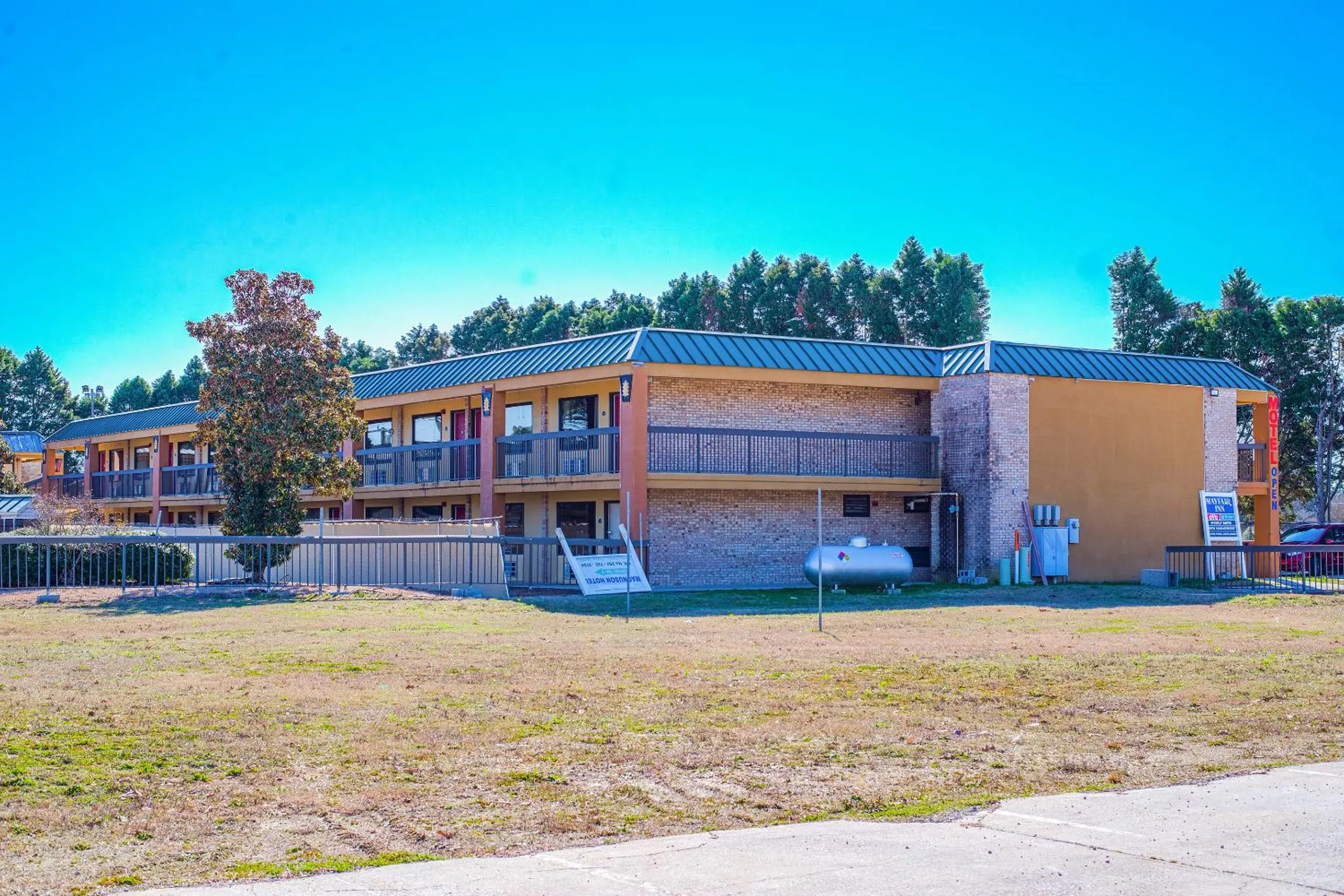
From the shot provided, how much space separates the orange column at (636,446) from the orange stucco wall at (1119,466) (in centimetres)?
998

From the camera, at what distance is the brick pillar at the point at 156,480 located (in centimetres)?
5053

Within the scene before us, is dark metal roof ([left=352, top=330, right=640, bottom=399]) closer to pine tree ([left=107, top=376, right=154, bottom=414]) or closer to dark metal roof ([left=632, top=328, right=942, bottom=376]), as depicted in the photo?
dark metal roof ([left=632, top=328, right=942, bottom=376])

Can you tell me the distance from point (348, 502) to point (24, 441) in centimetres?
4063

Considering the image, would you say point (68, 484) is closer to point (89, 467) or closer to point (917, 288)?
point (89, 467)

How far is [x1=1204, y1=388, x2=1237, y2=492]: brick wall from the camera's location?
3791 centimetres

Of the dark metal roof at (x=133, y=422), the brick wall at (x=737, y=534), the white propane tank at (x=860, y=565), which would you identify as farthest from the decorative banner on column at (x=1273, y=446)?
the dark metal roof at (x=133, y=422)

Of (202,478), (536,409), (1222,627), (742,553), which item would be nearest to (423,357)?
(202,478)

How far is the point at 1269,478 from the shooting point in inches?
1570

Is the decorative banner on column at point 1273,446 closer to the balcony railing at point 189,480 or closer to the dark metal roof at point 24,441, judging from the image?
the balcony railing at point 189,480

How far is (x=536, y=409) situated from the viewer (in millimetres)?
38438

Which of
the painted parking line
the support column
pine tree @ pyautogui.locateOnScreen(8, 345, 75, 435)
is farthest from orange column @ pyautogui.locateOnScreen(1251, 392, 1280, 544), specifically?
pine tree @ pyautogui.locateOnScreen(8, 345, 75, 435)

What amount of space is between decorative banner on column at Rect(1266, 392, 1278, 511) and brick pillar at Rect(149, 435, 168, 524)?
36792mm

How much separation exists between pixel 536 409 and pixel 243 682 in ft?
81.2

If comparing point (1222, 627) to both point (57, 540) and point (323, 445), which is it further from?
point (57, 540)
